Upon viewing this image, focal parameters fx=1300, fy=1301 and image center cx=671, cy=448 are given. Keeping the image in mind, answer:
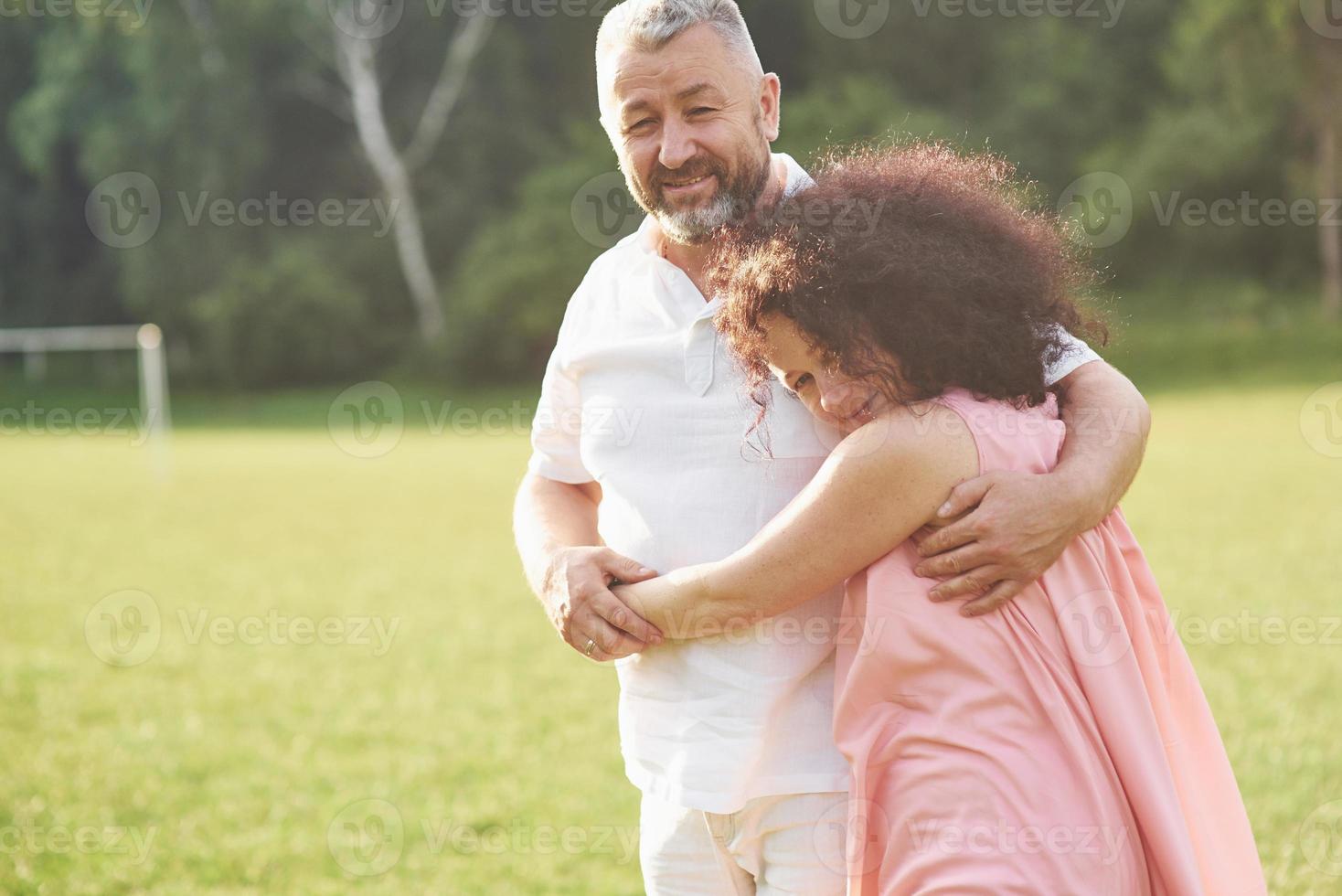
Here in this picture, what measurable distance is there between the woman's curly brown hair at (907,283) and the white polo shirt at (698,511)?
5.5 inches

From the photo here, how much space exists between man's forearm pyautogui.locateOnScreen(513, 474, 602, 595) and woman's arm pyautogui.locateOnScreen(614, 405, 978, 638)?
0.50 meters

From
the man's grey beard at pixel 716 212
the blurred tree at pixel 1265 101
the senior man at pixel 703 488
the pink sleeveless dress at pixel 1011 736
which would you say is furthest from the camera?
the blurred tree at pixel 1265 101

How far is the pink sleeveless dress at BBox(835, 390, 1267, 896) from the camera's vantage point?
1.83 meters

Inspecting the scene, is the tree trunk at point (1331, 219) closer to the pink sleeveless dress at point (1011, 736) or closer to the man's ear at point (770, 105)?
the man's ear at point (770, 105)

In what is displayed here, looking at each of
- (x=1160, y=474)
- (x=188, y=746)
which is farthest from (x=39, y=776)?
(x=1160, y=474)

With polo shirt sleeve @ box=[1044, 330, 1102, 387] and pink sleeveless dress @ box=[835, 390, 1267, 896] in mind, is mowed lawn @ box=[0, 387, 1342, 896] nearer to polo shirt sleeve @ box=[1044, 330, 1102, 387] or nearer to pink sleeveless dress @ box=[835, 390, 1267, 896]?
pink sleeveless dress @ box=[835, 390, 1267, 896]

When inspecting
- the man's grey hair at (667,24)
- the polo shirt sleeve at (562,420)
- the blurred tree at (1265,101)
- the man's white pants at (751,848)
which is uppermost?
the blurred tree at (1265,101)

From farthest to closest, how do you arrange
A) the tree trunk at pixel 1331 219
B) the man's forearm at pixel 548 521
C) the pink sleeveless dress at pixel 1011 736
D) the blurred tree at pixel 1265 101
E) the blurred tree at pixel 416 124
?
the blurred tree at pixel 416 124 → the tree trunk at pixel 1331 219 → the blurred tree at pixel 1265 101 → the man's forearm at pixel 548 521 → the pink sleeveless dress at pixel 1011 736

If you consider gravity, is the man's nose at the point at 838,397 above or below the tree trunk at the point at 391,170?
below

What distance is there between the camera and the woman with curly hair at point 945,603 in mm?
1860

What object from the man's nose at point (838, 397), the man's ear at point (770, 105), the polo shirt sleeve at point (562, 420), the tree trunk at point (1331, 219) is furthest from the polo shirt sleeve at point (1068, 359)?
the tree trunk at point (1331, 219)

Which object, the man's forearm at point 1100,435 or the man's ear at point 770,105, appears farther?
the man's ear at point 770,105

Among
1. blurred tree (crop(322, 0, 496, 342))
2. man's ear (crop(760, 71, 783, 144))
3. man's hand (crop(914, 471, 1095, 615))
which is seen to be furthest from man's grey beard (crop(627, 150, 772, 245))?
blurred tree (crop(322, 0, 496, 342))

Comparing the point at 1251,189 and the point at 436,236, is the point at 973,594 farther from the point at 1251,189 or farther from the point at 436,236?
the point at 436,236
